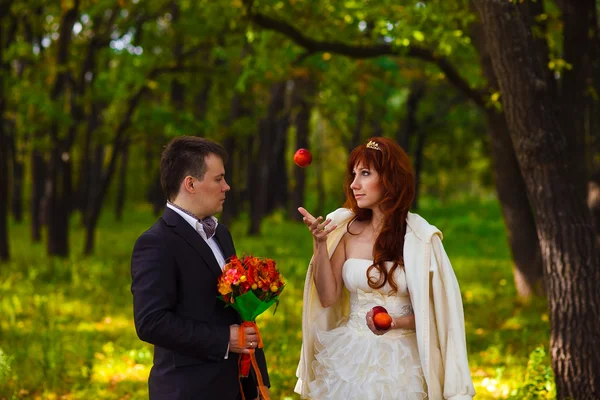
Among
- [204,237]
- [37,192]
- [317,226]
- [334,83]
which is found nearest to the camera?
[204,237]

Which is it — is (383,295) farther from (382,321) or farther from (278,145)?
(278,145)

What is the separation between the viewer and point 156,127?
16922mm

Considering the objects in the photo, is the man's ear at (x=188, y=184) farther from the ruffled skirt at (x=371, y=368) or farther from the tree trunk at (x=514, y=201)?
the tree trunk at (x=514, y=201)

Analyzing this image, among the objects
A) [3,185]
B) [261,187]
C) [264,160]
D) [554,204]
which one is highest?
[264,160]

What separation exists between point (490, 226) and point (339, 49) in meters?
19.0

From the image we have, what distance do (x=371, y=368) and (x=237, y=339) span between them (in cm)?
107

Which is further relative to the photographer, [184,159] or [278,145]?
[278,145]

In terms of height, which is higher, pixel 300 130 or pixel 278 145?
pixel 300 130

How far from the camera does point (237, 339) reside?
369 cm

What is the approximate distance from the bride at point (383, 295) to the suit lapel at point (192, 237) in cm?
60

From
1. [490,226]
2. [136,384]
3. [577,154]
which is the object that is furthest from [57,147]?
[490,226]

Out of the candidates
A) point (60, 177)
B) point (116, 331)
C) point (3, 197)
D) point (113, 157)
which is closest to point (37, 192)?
point (113, 157)

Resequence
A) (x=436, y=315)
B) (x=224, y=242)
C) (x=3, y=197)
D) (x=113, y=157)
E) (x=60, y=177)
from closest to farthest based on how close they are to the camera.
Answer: (x=224, y=242), (x=436, y=315), (x=3, y=197), (x=60, y=177), (x=113, y=157)

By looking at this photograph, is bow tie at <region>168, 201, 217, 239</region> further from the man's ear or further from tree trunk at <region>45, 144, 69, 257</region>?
tree trunk at <region>45, 144, 69, 257</region>
